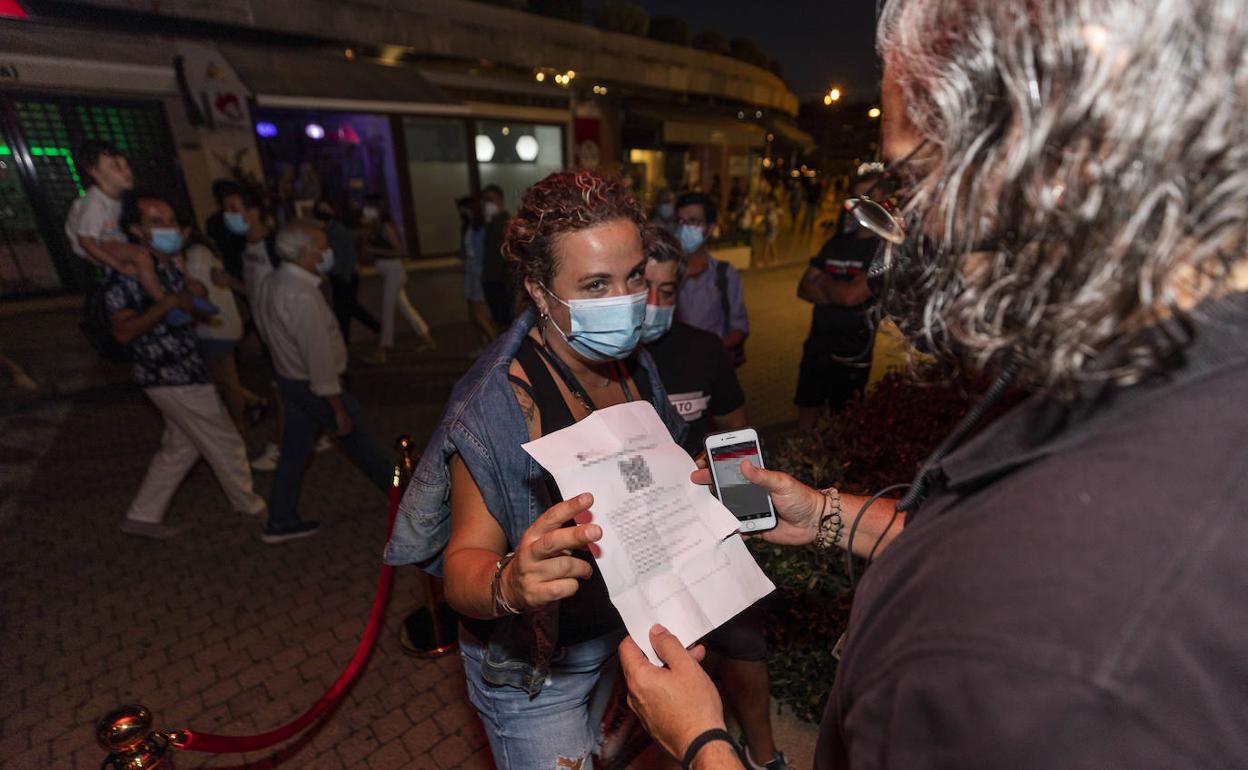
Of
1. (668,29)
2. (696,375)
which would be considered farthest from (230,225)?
(668,29)

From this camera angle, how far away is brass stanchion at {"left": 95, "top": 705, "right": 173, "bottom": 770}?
1.41 metres

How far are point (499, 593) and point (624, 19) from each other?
837 inches

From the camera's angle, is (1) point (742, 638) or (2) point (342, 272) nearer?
(1) point (742, 638)

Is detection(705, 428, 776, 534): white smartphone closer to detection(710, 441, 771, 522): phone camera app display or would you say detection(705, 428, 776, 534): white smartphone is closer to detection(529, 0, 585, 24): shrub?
detection(710, 441, 771, 522): phone camera app display

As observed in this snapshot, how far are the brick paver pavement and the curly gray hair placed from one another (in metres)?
2.97

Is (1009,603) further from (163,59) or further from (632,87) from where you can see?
(632,87)

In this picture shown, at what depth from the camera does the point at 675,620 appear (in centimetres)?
136

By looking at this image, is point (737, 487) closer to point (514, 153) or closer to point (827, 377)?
point (827, 377)

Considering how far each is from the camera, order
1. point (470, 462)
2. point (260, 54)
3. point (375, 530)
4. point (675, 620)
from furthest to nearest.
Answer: point (260, 54) < point (375, 530) < point (470, 462) < point (675, 620)

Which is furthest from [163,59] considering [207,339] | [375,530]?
[375,530]

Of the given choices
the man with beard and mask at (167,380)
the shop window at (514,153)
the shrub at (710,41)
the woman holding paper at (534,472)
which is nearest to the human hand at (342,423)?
the man with beard and mask at (167,380)

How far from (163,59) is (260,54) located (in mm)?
1624

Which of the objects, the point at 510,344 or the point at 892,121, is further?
the point at 510,344

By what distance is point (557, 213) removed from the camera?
74.4 inches
